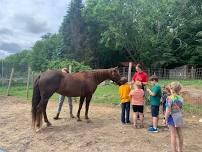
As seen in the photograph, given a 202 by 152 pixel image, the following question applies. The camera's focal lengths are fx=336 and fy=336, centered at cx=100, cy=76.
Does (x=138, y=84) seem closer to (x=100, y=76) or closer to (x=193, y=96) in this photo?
(x=100, y=76)

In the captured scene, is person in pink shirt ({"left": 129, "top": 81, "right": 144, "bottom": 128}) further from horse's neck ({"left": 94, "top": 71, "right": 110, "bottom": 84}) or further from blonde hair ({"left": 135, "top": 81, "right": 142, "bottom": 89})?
horse's neck ({"left": 94, "top": 71, "right": 110, "bottom": 84})

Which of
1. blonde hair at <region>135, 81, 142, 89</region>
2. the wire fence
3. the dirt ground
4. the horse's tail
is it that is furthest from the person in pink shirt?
the wire fence

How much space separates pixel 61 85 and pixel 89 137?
7.22 feet

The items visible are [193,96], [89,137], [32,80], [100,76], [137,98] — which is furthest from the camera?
[32,80]

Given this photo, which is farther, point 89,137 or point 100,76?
point 100,76

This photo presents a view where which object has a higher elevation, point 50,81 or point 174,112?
point 50,81

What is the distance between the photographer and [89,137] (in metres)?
8.48

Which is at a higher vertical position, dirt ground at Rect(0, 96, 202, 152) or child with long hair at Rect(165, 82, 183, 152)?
child with long hair at Rect(165, 82, 183, 152)

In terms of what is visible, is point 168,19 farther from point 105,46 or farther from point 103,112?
point 103,112

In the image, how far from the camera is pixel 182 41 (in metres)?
44.2

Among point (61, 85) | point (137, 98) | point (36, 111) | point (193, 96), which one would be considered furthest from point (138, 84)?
point (193, 96)

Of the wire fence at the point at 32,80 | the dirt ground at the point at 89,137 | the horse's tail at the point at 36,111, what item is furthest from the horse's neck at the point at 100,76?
the wire fence at the point at 32,80

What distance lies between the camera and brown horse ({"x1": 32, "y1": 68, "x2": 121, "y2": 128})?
9508 millimetres

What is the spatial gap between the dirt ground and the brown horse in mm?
595
